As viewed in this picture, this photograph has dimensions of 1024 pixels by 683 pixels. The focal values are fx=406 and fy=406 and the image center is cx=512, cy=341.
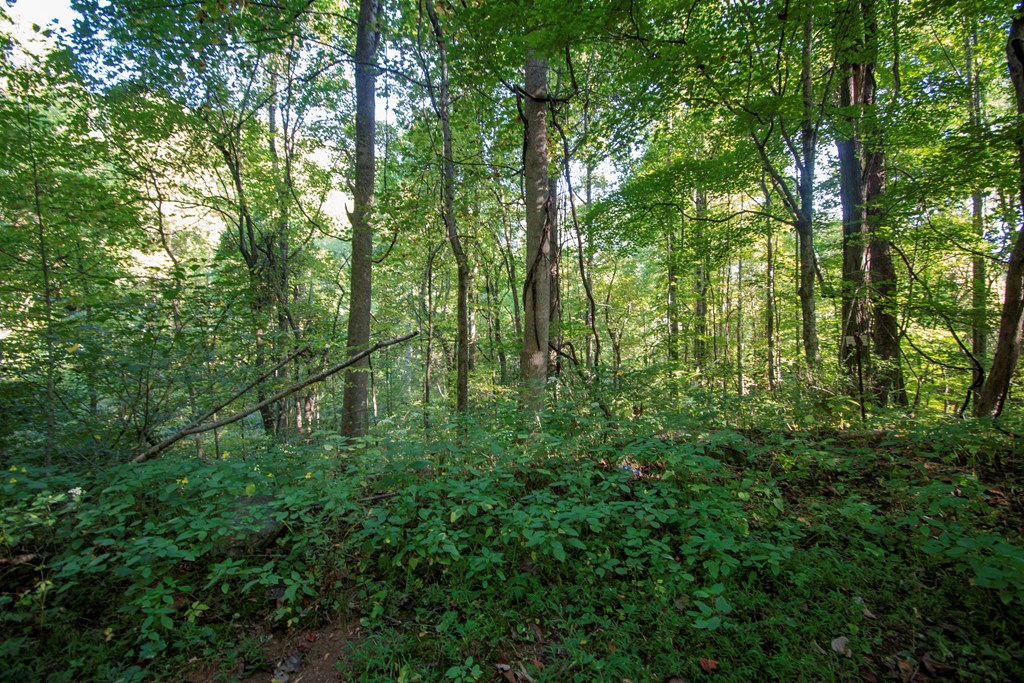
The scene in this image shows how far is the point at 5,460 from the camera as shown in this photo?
410cm

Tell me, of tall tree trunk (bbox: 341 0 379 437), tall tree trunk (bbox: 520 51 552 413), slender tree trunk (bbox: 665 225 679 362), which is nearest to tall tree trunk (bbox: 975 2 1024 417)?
tall tree trunk (bbox: 520 51 552 413)

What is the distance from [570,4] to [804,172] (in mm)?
4267

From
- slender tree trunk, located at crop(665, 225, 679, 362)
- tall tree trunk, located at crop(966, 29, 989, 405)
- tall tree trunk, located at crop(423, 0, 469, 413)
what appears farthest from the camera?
slender tree trunk, located at crop(665, 225, 679, 362)

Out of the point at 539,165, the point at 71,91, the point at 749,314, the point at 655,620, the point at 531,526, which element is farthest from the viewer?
the point at 749,314

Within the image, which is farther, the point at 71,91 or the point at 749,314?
the point at 749,314

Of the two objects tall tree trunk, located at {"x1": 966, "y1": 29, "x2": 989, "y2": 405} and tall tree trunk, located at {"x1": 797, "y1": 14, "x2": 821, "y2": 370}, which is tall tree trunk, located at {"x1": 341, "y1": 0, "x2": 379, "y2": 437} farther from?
tall tree trunk, located at {"x1": 966, "y1": 29, "x2": 989, "y2": 405}

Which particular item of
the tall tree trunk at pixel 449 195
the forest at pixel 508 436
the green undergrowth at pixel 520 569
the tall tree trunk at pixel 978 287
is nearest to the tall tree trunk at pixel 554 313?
the forest at pixel 508 436

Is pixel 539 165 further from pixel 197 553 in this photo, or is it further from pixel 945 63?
pixel 945 63

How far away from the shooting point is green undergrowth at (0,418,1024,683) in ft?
7.55

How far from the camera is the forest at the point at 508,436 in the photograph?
96.7 inches

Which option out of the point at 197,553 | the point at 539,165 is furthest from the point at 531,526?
the point at 539,165

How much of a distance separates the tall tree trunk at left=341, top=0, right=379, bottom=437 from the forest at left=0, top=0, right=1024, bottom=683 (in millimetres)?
61

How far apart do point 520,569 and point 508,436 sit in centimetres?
135

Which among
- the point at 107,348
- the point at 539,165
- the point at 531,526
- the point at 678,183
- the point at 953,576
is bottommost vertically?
the point at 953,576
